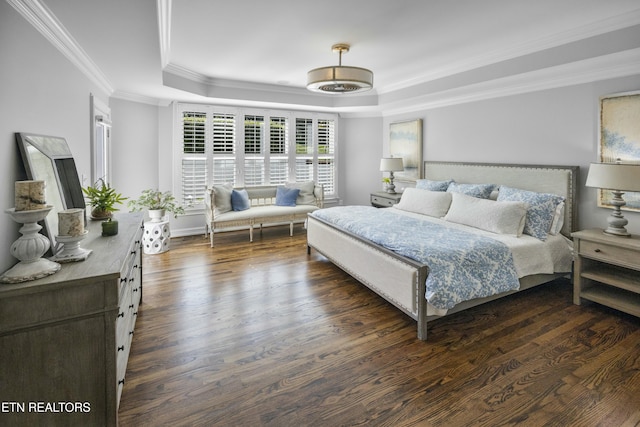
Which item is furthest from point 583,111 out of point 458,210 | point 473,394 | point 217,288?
point 217,288

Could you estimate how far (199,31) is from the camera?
3402 mm

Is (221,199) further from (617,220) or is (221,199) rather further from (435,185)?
(617,220)

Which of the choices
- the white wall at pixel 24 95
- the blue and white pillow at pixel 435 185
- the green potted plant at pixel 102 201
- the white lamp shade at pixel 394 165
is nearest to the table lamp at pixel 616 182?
the blue and white pillow at pixel 435 185

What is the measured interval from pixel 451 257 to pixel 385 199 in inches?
132

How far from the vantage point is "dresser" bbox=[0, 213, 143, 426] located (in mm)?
1488

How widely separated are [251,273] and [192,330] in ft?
4.58

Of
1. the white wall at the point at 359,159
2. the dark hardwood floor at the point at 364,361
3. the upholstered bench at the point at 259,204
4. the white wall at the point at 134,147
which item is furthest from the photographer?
the white wall at the point at 359,159

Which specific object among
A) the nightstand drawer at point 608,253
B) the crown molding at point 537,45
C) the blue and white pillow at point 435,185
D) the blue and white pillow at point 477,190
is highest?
the crown molding at point 537,45

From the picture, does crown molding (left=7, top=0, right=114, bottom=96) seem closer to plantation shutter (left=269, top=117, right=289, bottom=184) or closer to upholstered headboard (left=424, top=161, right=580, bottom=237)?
plantation shutter (left=269, top=117, right=289, bottom=184)

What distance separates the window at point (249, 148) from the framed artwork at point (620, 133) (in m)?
4.65

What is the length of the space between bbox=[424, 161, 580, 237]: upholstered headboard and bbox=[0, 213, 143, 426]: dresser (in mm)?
4312

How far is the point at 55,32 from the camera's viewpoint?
242 cm

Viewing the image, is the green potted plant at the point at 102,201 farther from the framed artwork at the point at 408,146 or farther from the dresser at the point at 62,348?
the framed artwork at the point at 408,146

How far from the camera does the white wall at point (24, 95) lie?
5.84 ft
